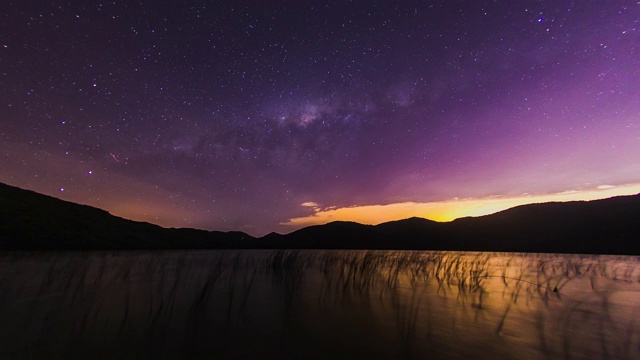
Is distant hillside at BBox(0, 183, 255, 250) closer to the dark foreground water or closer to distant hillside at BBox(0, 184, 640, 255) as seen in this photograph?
distant hillside at BBox(0, 184, 640, 255)

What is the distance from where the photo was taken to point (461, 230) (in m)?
175

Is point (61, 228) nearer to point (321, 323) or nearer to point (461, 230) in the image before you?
point (321, 323)

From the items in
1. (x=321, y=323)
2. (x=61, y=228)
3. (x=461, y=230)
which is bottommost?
(x=321, y=323)

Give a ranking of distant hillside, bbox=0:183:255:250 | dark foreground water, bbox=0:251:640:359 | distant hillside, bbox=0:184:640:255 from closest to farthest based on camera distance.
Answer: dark foreground water, bbox=0:251:640:359 → distant hillside, bbox=0:183:255:250 → distant hillside, bbox=0:184:640:255

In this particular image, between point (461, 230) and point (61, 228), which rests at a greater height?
point (461, 230)

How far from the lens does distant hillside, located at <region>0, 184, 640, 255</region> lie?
88.8 meters

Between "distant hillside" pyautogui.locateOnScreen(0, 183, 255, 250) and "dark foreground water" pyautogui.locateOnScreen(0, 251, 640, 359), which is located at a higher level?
"distant hillside" pyautogui.locateOnScreen(0, 183, 255, 250)

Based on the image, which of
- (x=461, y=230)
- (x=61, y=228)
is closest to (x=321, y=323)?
(x=61, y=228)

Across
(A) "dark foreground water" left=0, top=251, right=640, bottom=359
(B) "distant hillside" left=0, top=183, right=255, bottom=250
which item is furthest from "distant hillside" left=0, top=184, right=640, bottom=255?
(A) "dark foreground water" left=0, top=251, right=640, bottom=359

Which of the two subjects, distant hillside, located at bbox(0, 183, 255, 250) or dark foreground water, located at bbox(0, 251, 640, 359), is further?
distant hillside, located at bbox(0, 183, 255, 250)

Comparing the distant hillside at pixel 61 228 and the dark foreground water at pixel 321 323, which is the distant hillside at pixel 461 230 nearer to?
the distant hillside at pixel 61 228

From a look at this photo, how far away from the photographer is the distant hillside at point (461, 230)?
88.8 metres

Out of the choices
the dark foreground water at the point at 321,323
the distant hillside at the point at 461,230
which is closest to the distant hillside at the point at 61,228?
the distant hillside at the point at 461,230

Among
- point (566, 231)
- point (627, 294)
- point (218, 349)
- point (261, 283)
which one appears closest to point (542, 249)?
point (566, 231)
